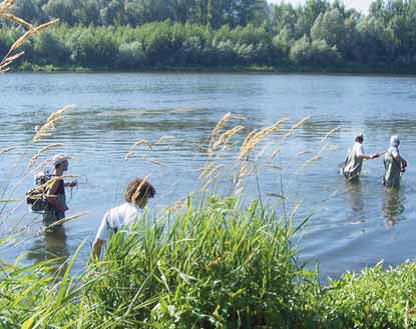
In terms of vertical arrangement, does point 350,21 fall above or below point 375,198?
above

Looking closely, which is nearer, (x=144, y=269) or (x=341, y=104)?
(x=144, y=269)

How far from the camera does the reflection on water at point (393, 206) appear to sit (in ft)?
49.3

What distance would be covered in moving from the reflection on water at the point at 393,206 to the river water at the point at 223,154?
26mm

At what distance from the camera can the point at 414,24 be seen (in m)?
113

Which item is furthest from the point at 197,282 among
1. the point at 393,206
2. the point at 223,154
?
the point at 393,206

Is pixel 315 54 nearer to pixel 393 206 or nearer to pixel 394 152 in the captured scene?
pixel 394 152

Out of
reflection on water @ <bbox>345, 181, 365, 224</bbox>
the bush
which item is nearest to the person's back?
reflection on water @ <bbox>345, 181, 365, 224</bbox>

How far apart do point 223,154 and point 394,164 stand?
11754mm

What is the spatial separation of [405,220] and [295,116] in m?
24.3

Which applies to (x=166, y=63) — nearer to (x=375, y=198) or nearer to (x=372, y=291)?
(x=375, y=198)

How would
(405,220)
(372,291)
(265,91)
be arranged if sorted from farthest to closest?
(265,91), (405,220), (372,291)

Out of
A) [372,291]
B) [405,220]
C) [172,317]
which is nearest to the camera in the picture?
[172,317]

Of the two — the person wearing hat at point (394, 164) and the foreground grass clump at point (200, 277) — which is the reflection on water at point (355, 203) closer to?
the person wearing hat at point (394, 164)

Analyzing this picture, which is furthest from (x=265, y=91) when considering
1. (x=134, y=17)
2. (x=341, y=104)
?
(x=134, y=17)
